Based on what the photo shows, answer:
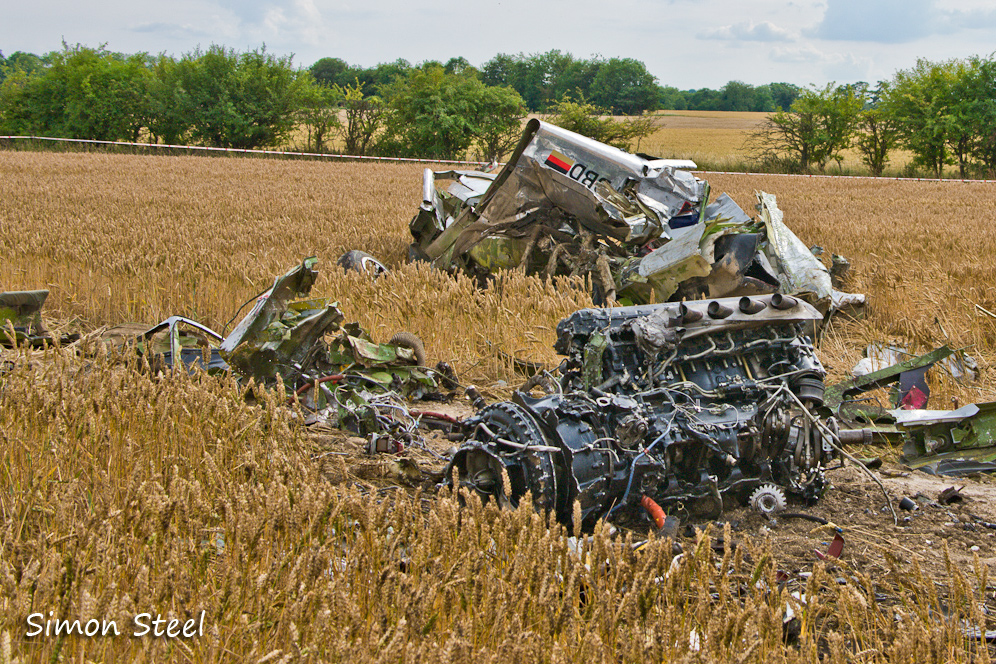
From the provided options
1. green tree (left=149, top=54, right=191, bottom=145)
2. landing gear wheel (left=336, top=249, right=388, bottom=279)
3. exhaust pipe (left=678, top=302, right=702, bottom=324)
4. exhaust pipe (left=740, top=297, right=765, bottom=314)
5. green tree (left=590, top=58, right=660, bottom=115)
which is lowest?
landing gear wheel (left=336, top=249, right=388, bottom=279)

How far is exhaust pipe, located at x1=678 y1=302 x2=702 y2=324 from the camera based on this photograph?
4.39 metres

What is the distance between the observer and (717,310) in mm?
4430

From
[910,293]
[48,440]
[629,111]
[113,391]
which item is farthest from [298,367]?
[629,111]

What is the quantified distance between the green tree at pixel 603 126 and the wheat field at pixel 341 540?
1337 inches

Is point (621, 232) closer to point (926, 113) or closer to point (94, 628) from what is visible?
point (94, 628)

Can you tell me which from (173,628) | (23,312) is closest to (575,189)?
(23,312)

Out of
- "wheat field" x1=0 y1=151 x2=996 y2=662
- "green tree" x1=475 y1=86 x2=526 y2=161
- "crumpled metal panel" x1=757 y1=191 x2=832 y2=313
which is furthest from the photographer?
"green tree" x1=475 y1=86 x2=526 y2=161

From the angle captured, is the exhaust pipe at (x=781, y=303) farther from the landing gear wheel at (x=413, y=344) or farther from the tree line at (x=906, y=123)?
the tree line at (x=906, y=123)

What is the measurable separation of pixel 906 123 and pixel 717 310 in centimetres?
4223

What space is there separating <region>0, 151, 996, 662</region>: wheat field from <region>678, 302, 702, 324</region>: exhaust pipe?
1.26 meters

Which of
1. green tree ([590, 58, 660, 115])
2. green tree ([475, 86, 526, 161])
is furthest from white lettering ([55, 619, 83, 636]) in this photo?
green tree ([590, 58, 660, 115])

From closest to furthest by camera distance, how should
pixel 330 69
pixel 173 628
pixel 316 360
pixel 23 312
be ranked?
pixel 173 628 < pixel 316 360 < pixel 23 312 < pixel 330 69

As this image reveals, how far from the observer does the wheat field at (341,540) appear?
2.09 m

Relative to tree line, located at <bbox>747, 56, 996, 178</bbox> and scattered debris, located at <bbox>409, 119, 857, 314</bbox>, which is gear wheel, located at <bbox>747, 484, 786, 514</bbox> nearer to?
scattered debris, located at <bbox>409, 119, 857, 314</bbox>
